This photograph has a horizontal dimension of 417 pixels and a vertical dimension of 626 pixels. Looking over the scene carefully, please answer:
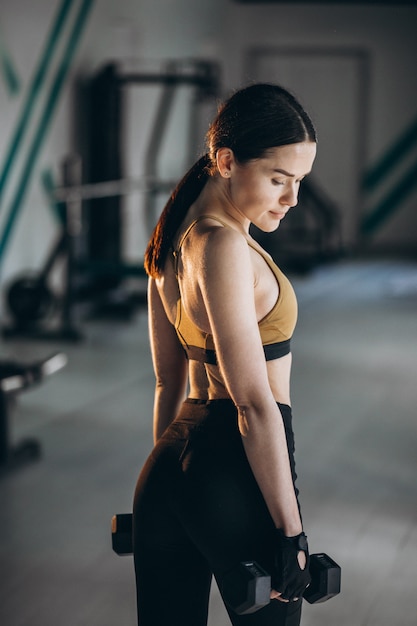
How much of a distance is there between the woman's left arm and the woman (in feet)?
0.18

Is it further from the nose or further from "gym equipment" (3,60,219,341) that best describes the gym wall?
the nose

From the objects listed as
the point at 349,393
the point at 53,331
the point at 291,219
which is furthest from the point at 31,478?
the point at 291,219

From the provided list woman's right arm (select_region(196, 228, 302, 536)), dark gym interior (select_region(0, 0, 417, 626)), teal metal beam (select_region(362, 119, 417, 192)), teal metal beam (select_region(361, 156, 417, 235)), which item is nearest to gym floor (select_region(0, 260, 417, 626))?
dark gym interior (select_region(0, 0, 417, 626))

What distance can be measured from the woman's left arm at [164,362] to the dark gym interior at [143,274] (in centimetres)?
25

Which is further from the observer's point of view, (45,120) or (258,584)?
(45,120)

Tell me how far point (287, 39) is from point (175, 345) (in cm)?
992

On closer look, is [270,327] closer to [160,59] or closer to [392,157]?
[160,59]

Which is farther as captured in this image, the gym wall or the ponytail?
the gym wall

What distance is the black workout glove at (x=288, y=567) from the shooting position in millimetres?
1071

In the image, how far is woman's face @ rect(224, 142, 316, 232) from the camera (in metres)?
1.09

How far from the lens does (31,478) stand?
10.0ft

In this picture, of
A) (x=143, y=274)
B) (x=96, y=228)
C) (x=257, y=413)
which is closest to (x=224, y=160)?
(x=257, y=413)

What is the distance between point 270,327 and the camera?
1.11 m

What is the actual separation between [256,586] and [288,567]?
0.19 ft
